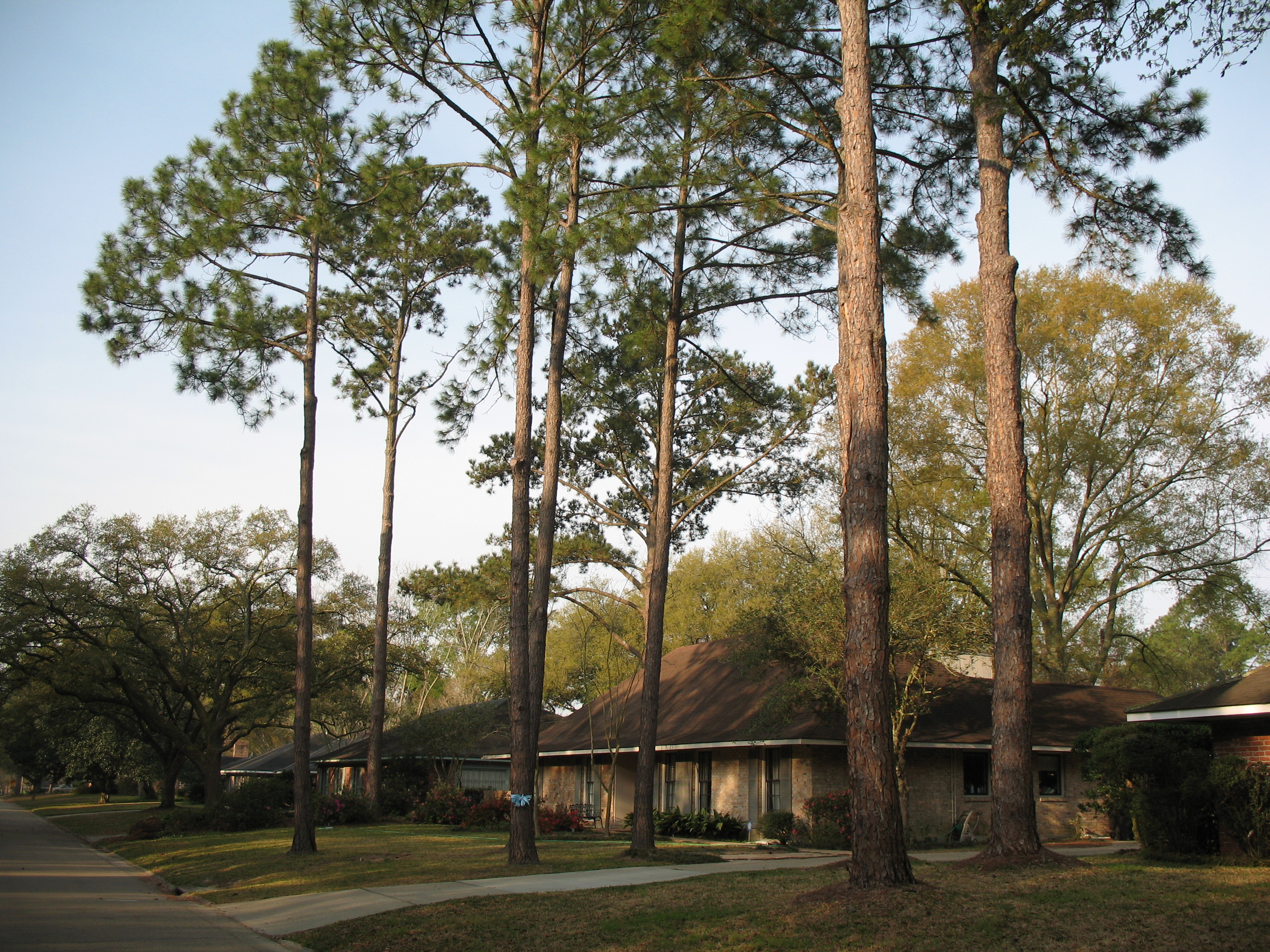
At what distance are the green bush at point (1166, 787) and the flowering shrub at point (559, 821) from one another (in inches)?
529

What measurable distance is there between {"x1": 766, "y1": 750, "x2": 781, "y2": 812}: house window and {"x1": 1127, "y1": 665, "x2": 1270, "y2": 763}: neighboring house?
8592 mm

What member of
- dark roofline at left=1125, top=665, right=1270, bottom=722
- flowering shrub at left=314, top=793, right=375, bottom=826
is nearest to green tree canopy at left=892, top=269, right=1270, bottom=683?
dark roofline at left=1125, top=665, right=1270, bottom=722

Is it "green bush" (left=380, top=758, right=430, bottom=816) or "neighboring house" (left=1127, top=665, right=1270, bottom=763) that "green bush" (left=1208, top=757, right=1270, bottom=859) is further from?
"green bush" (left=380, top=758, right=430, bottom=816)

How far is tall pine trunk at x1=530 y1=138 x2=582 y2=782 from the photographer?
1541cm

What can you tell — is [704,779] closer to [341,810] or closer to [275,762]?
[341,810]

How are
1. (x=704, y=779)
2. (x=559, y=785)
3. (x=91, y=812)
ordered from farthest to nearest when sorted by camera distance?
(x=91, y=812)
(x=559, y=785)
(x=704, y=779)

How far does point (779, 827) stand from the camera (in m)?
19.5

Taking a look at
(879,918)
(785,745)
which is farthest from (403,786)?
(879,918)

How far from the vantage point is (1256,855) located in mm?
11969

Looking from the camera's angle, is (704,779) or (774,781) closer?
(774,781)

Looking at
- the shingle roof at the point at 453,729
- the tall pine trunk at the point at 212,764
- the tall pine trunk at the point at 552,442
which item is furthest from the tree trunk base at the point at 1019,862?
the tall pine trunk at the point at 212,764

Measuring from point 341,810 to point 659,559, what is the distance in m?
15.8

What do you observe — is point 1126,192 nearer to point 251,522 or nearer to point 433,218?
point 433,218

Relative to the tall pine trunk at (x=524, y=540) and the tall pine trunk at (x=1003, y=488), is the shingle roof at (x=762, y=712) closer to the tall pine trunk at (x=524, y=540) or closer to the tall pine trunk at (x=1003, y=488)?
the tall pine trunk at (x=524, y=540)
